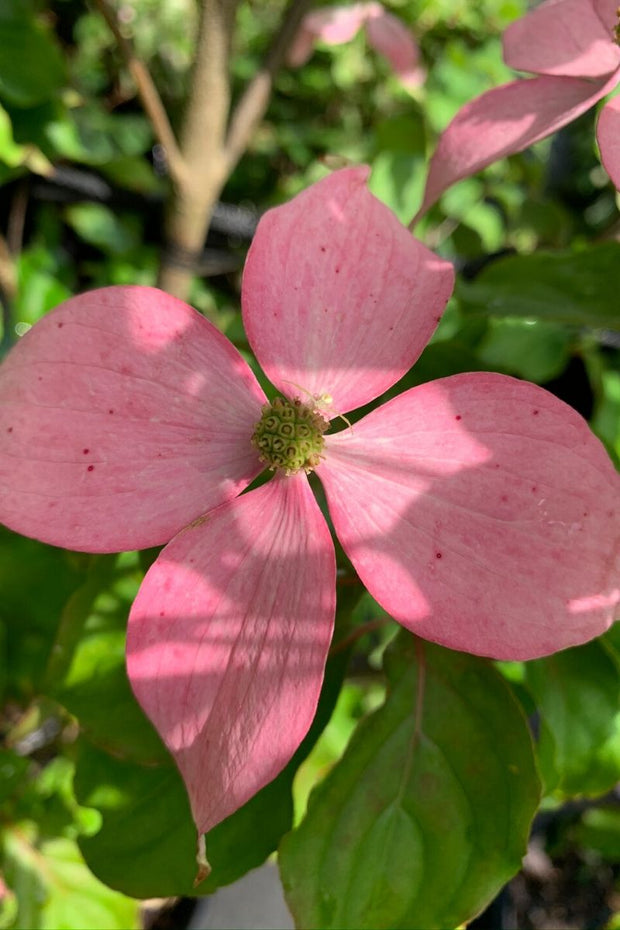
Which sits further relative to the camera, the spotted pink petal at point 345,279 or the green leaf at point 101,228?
the green leaf at point 101,228

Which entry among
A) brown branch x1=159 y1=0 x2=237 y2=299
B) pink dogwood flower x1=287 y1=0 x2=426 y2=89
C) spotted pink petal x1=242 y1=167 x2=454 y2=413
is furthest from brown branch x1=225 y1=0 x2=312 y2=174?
spotted pink petal x1=242 y1=167 x2=454 y2=413

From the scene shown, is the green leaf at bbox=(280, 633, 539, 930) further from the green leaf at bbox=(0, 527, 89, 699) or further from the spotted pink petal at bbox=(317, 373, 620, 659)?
the green leaf at bbox=(0, 527, 89, 699)

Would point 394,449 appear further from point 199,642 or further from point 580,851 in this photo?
point 580,851

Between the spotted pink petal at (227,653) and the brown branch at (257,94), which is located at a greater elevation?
the brown branch at (257,94)

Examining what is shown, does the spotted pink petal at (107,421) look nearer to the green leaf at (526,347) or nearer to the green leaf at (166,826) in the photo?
the green leaf at (166,826)

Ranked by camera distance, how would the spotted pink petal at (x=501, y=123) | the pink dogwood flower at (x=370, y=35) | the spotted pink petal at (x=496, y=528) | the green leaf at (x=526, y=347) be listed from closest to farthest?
the spotted pink petal at (x=496, y=528) → the spotted pink petal at (x=501, y=123) → the green leaf at (x=526, y=347) → the pink dogwood flower at (x=370, y=35)

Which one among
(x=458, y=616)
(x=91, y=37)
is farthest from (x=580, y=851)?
(x=91, y=37)

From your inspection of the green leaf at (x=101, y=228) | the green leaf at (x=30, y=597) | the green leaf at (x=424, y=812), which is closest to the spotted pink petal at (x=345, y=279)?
the green leaf at (x=424, y=812)
